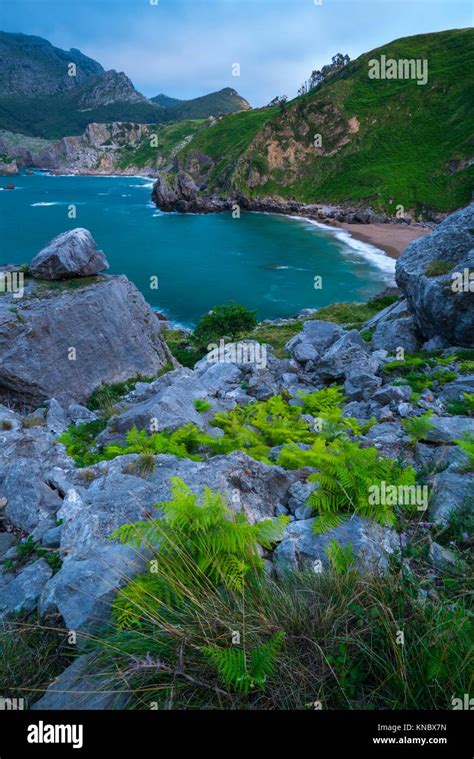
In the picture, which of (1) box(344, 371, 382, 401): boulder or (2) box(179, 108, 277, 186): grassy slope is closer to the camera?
(1) box(344, 371, 382, 401): boulder

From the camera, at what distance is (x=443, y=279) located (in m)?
17.3

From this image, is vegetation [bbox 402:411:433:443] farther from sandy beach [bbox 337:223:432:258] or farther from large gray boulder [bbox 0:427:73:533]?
sandy beach [bbox 337:223:432:258]

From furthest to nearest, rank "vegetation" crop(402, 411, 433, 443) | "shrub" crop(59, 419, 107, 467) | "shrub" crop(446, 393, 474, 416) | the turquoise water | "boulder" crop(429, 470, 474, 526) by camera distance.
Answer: the turquoise water → "shrub" crop(446, 393, 474, 416) → "shrub" crop(59, 419, 107, 467) → "vegetation" crop(402, 411, 433, 443) → "boulder" crop(429, 470, 474, 526)

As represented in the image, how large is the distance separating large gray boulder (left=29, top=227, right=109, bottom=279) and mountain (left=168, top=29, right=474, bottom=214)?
9253 cm

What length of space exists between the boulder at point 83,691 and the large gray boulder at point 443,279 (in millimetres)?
16797

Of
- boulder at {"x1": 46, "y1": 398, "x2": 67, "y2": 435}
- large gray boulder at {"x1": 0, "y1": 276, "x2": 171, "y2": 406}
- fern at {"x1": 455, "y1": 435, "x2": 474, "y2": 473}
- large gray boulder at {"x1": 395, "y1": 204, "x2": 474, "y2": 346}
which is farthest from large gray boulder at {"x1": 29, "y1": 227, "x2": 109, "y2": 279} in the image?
fern at {"x1": 455, "y1": 435, "x2": 474, "y2": 473}

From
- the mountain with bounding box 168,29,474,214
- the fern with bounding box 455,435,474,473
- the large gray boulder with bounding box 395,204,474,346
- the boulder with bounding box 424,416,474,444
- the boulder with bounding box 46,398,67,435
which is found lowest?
the boulder with bounding box 46,398,67,435

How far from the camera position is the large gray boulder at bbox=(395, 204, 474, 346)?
54.4 feet

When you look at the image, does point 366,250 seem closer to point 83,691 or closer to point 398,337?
point 398,337

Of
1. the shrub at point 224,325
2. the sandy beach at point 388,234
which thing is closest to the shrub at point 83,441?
the shrub at point 224,325

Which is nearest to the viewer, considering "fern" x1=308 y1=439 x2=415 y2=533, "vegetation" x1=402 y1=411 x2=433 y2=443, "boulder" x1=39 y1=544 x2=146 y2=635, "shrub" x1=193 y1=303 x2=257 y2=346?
"boulder" x1=39 y1=544 x2=146 y2=635

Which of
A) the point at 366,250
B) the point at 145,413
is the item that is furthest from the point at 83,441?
the point at 366,250
